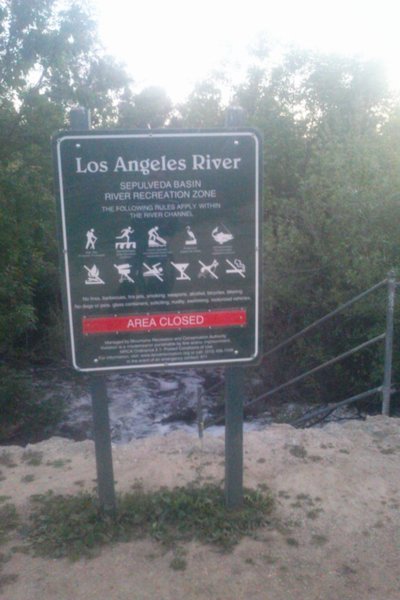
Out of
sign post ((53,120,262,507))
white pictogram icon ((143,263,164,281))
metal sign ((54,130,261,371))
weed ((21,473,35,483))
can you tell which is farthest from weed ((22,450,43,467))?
white pictogram icon ((143,263,164,281))

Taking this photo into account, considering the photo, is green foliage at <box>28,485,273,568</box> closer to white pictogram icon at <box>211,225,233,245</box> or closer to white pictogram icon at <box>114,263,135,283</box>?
white pictogram icon at <box>114,263,135,283</box>

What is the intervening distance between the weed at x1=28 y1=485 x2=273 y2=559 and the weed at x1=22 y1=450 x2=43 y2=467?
27.2 inches

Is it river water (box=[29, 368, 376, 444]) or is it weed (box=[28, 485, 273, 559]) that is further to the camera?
river water (box=[29, 368, 376, 444])

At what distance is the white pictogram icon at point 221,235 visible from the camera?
3.75 metres

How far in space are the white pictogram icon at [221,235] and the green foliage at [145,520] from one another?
5.32ft

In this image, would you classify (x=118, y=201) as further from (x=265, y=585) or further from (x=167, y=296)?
(x=265, y=585)

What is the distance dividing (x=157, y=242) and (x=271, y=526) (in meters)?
1.81

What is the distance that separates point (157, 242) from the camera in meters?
3.72

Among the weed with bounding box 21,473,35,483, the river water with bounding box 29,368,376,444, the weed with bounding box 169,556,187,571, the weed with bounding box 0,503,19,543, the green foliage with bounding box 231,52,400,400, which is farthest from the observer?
the river water with bounding box 29,368,376,444

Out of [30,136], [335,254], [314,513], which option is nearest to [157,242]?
[314,513]

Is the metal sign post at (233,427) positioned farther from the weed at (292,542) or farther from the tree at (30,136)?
the tree at (30,136)

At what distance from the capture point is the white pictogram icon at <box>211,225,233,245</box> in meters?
3.75

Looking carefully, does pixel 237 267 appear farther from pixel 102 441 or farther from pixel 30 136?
pixel 30 136

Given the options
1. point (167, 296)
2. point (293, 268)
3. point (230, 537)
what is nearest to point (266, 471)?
point (230, 537)
